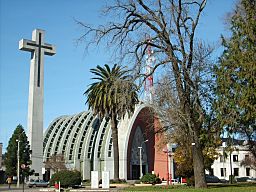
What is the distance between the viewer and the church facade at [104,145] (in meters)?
84.1

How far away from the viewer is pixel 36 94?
73.1m

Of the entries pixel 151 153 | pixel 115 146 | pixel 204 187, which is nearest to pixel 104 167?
pixel 151 153

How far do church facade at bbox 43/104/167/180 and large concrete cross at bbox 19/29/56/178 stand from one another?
41.3ft

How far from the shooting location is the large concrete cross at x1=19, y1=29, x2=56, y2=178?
72.6 m

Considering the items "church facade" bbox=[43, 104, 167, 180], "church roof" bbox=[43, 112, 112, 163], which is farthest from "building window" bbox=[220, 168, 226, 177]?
"church roof" bbox=[43, 112, 112, 163]

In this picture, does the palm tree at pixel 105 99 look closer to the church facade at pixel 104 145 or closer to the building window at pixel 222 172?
the church facade at pixel 104 145

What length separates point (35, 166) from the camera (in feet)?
241

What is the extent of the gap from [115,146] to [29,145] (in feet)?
96.2

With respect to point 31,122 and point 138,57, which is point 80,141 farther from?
point 138,57

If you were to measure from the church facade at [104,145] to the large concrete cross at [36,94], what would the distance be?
1259cm

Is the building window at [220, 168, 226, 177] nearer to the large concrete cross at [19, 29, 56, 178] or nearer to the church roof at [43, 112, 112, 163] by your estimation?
the church roof at [43, 112, 112, 163]

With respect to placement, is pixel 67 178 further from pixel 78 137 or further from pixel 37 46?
pixel 78 137

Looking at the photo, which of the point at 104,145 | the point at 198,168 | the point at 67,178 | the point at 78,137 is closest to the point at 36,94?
the point at 104,145

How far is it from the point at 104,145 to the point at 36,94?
25.5m
